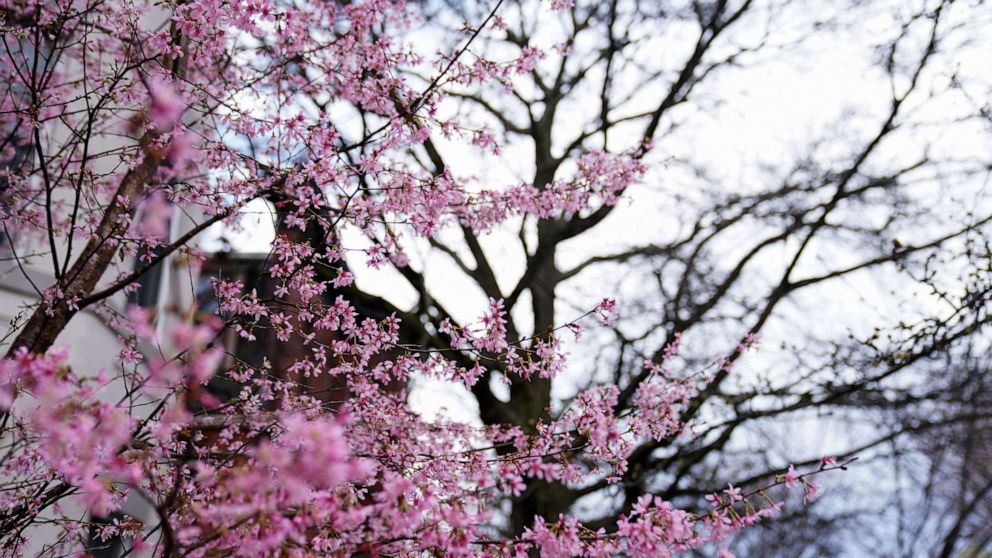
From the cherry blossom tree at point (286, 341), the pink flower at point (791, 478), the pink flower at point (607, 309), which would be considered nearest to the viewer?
the cherry blossom tree at point (286, 341)

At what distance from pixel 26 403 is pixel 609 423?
13.2 ft

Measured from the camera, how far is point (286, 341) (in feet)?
12.2

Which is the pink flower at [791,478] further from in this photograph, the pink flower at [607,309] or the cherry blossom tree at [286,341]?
the pink flower at [607,309]

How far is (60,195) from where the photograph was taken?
5.47m

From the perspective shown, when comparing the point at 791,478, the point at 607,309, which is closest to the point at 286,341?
the point at 607,309

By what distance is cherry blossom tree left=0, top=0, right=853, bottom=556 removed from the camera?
208cm

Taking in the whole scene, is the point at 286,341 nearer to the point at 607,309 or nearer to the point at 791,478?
the point at 607,309

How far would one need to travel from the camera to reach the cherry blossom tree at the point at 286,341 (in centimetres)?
208

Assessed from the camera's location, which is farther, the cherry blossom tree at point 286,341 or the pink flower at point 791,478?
the pink flower at point 791,478

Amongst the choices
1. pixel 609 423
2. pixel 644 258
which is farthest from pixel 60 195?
pixel 644 258

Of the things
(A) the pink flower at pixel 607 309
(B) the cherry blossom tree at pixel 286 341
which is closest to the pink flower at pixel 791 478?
(B) the cherry blossom tree at pixel 286 341

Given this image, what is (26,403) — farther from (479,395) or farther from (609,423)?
(609,423)

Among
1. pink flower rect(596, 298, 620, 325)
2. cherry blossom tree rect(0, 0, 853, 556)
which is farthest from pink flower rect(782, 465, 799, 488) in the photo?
pink flower rect(596, 298, 620, 325)

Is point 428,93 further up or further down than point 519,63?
further down
